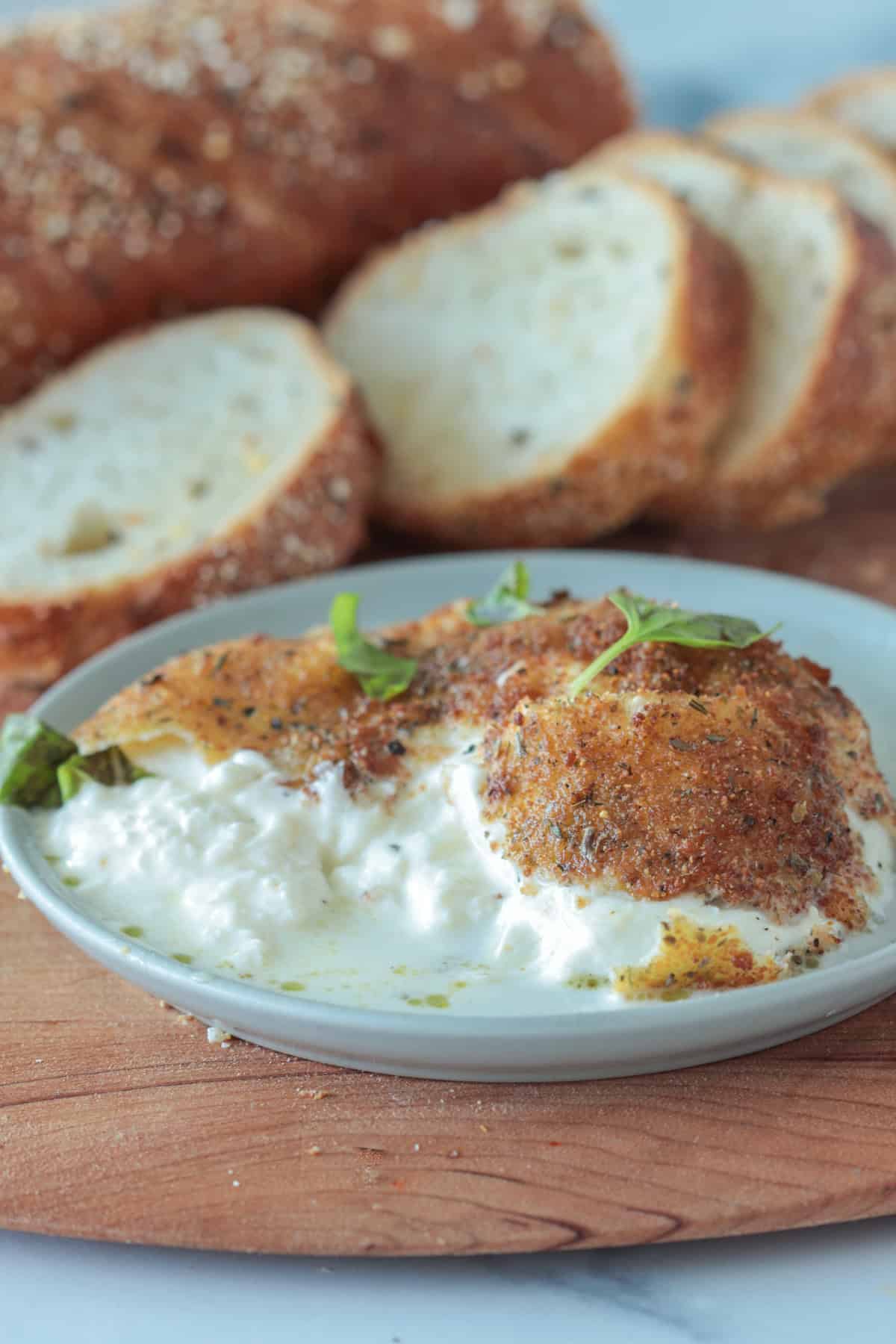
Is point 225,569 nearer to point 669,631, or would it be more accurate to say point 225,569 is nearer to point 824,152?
point 669,631

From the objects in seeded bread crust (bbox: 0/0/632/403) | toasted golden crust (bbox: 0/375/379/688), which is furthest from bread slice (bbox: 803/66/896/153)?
toasted golden crust (bbox: 0/375/379/688)

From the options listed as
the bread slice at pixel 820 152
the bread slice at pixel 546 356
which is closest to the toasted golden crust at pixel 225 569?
the bread slice at pixel 546 356

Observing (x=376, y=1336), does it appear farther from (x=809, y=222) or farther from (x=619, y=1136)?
(x=809, y=222)

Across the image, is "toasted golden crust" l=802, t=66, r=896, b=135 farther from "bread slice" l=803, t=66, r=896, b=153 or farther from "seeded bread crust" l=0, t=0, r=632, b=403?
"seeded bread crust" l=0, t=0, r=632, b=403

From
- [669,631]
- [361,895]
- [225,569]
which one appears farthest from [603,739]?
[225,569]

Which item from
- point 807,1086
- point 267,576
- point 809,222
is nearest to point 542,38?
point 809,222
